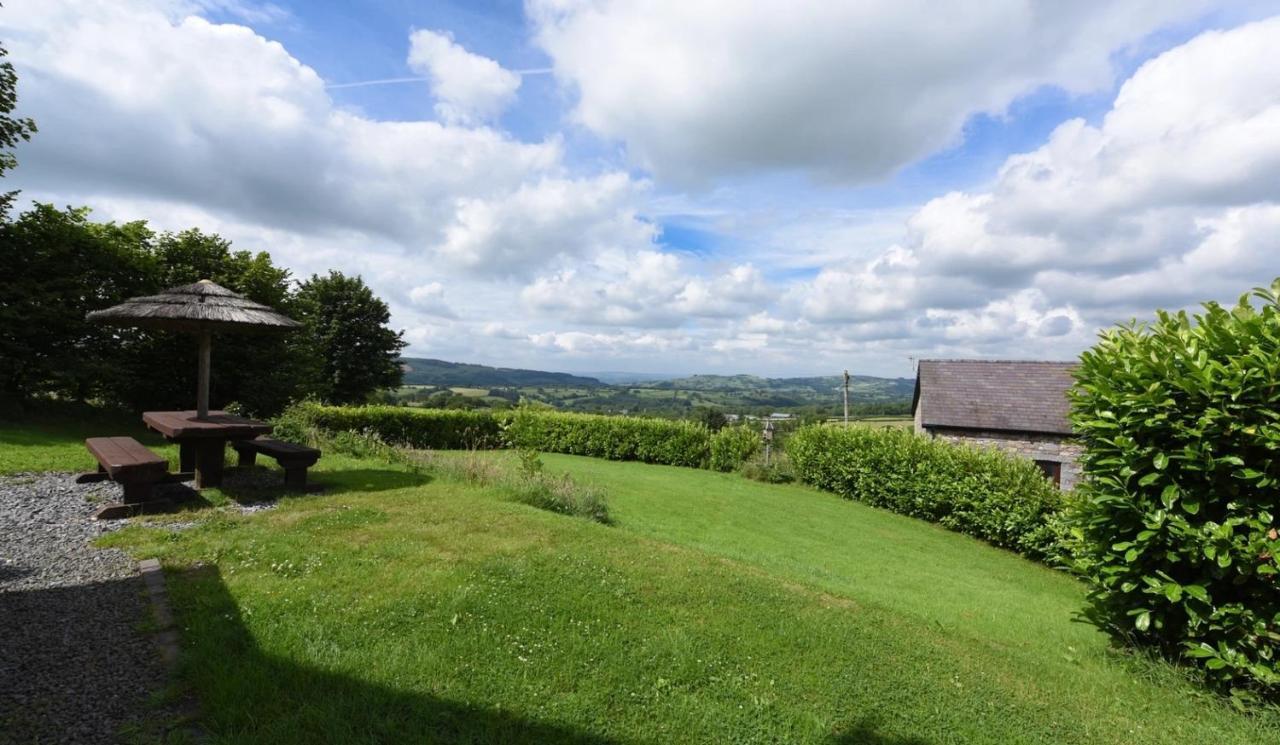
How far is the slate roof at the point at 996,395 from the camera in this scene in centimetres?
1956

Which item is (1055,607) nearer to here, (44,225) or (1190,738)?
(1190,738)

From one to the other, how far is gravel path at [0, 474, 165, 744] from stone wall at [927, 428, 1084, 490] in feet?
63.4

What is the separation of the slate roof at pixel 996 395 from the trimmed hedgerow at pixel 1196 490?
16578mm

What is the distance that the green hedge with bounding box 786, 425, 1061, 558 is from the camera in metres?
12.7

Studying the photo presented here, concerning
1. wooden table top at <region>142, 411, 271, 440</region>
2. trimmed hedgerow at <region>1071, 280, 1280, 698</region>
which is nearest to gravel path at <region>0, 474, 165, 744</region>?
wooden table top at <region>142, 411, 271, 440</region>

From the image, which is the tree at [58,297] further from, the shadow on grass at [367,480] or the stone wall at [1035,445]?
the stone wall at [1035,445]

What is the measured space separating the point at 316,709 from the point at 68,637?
78.4 inches

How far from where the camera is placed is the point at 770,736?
335cm

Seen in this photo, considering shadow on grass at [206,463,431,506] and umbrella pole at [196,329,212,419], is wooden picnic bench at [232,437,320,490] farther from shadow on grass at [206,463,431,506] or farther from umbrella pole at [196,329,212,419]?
umbrella pole at [196,329,212,419]

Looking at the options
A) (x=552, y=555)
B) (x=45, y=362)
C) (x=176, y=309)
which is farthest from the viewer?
(x=45, y=362)

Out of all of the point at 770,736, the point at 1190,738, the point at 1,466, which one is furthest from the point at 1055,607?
the point at 1,466

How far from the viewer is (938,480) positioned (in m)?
15.0

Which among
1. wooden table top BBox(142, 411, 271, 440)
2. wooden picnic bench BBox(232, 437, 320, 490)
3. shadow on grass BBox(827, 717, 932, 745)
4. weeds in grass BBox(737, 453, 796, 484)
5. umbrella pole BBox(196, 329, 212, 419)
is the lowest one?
weeds in grass BBox(737, 453, 796, 484)

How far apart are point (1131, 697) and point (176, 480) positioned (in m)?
10.8
